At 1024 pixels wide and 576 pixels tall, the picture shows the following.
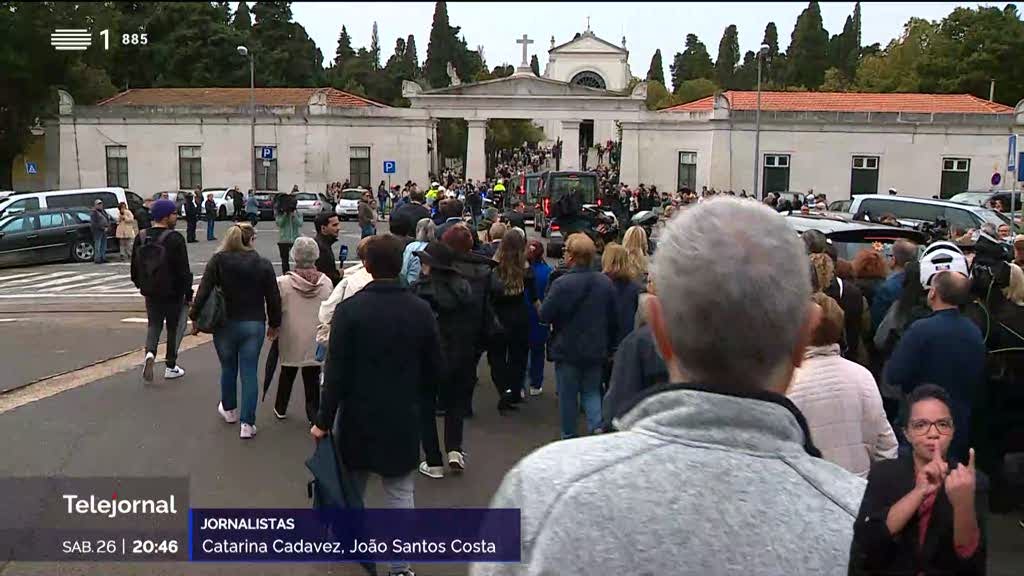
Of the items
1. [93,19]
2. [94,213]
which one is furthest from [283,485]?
[93,19]

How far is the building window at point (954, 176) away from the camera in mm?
44938

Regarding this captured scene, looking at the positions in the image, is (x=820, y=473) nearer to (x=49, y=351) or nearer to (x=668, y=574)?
(x=668, y=574)

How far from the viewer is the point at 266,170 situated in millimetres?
47906

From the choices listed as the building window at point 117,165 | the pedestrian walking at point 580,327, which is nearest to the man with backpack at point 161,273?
the pedestrian walking at point 580,327

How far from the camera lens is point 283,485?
6.79 metres

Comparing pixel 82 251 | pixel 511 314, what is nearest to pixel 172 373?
pixel 511 314

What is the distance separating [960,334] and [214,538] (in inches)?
183

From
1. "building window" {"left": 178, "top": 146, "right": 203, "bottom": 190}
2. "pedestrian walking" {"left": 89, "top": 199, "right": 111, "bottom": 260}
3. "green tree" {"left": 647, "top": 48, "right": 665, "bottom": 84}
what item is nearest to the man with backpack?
"pedestrian walking" {"left": 89, "top": 199, "right": 111, "bottom": 260}

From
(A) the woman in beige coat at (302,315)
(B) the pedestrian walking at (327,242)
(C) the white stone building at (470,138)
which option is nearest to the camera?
(A) the woman in beige coat at (302,315)

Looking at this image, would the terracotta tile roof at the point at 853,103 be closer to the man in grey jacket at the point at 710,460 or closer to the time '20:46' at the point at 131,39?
the time '20:46' at the point at 131,39

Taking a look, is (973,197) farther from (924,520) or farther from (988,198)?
(924,520)

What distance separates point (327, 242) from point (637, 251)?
3.68 meters

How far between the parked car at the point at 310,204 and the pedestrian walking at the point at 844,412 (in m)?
36.2

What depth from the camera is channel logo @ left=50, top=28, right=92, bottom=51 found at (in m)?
49.9
